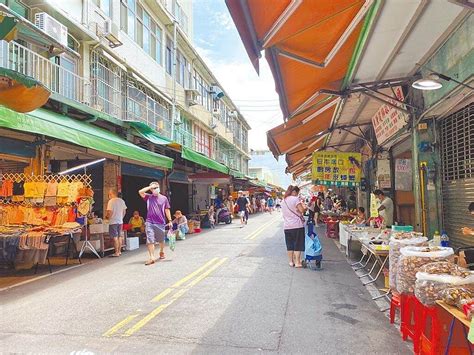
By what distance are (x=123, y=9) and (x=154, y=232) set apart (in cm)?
1104

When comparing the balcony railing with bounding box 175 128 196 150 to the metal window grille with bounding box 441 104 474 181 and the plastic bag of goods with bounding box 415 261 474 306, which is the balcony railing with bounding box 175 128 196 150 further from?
the plastic bag of goods with bounding box 415 261 474 306

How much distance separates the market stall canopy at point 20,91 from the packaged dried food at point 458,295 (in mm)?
5472

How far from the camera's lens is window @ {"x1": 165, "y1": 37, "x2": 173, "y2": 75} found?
22.1 m

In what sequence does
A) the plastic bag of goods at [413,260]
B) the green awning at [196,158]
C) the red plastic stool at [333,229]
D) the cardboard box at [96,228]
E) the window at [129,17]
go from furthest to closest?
the window at [129,17], the red plastic stool at [333,229], the green awning at [196,158], the cardboard box at [96,228], the plastic bag of goods at [413,260]

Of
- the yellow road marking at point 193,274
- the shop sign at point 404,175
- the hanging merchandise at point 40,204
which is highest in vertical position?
the shop sign at point 404,175

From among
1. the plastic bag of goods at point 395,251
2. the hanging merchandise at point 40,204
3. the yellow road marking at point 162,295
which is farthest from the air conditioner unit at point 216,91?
the plastic bag of goods at point 395,251

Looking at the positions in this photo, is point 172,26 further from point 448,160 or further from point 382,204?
point 448,160

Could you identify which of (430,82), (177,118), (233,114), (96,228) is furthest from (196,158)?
(233,114)

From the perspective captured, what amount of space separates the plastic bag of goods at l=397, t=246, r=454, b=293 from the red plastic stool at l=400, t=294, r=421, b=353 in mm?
156

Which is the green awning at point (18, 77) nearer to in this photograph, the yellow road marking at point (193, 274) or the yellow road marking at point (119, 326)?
the yellow road marking at point (119, 326)

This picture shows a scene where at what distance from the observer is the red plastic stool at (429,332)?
11.4 feet

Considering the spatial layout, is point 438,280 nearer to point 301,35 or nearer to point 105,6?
point 301,35

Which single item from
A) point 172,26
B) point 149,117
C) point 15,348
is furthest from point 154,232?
point 172,26

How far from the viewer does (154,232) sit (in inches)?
379
